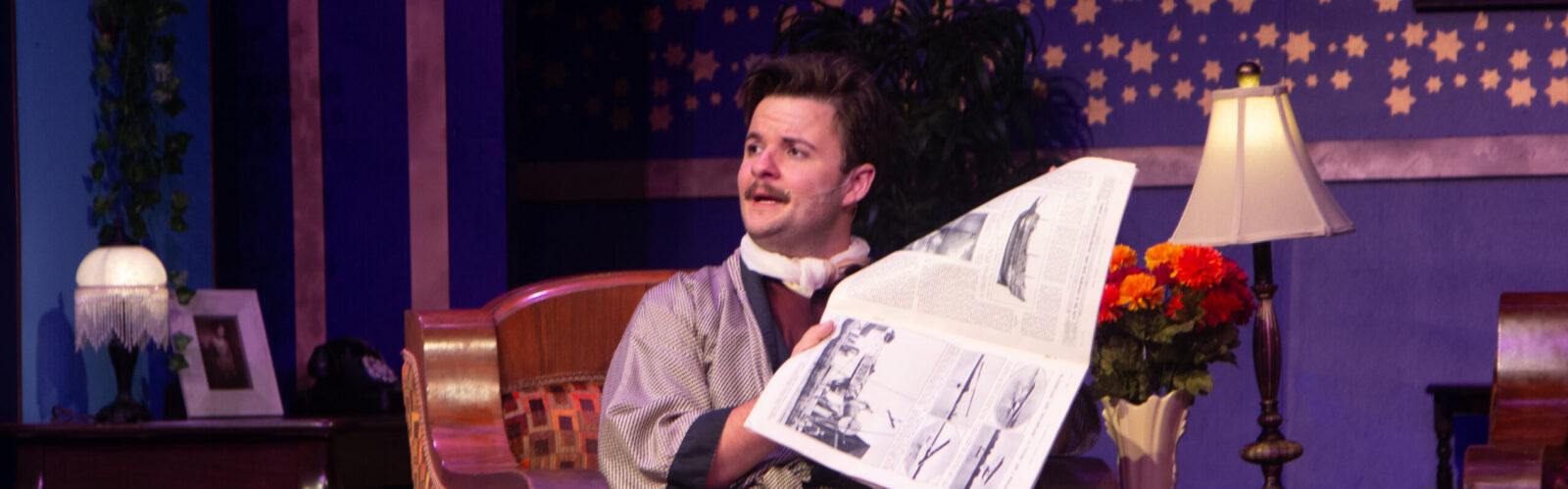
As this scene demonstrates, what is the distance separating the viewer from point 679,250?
151 inches

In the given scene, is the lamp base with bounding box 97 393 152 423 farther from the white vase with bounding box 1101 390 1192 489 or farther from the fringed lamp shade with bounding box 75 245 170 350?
the white vase with bounding box 1101 390 1192 489

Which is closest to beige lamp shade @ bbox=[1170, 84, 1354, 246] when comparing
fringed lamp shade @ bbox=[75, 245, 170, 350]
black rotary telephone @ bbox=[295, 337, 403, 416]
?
black rotary telephone @ bbox=[295, 337, 403, 416]

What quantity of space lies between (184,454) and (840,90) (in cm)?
161

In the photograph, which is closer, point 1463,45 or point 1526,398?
point 1526,398

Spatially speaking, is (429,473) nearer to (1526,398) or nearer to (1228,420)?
(1526,398)

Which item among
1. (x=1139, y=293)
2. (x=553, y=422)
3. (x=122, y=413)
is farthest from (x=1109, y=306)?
(x=122, y=413)

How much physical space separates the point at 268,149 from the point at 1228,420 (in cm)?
270

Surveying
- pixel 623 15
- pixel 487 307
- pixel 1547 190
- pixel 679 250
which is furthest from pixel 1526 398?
pixel 623 15

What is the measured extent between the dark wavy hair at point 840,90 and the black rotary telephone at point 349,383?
1.57 m

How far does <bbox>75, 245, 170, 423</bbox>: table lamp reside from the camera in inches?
98.0

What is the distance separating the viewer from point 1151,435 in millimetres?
1600

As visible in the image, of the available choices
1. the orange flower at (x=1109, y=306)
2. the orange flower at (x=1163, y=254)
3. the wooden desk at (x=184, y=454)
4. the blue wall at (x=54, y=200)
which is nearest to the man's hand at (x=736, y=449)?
the orange flower at (x=1109, y=306)

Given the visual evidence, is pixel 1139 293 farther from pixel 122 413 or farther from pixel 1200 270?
pixel 122 413

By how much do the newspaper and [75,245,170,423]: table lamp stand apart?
1791 millimetres
